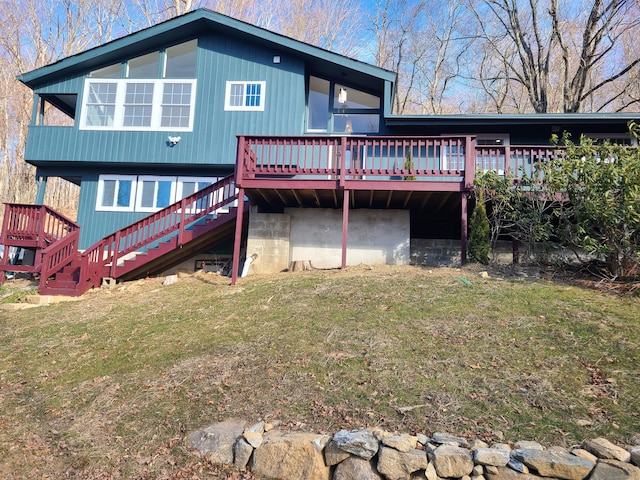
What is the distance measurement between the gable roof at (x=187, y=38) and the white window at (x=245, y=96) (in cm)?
135

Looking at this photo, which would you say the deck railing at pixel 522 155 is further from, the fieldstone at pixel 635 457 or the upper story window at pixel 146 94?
the upper story window at pixel 146 94

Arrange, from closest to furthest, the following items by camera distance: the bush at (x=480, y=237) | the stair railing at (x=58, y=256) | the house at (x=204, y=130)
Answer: the bush at (x=480, y=237)
the stair railing at (x=58, y=256)
the house at (x=204, y=130)

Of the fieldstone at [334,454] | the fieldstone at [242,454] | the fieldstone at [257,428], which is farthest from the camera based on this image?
the fieldstone at [257,428]

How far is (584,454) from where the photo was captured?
3.77m

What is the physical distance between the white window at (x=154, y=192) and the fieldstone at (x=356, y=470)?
11415 mm

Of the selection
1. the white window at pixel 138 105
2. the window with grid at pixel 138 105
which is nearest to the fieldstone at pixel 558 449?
the white window at pixel 138 105

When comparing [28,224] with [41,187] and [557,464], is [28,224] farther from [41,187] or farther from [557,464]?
[557,464]

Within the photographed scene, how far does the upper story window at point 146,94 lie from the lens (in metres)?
14.1

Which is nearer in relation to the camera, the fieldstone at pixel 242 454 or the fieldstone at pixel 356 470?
the fieldstone at pixel 356 470

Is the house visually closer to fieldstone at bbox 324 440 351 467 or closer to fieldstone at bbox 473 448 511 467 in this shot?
fieldstone at bbox 324 440 351 467

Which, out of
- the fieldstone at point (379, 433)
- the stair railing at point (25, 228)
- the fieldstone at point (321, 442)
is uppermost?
the stair railing at point (25, 228)

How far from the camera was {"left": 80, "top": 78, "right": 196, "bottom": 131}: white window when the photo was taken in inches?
554

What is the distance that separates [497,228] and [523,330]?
3724 mm

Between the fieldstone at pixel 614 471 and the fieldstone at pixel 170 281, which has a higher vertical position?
the fieldstone at pixel 170 281
